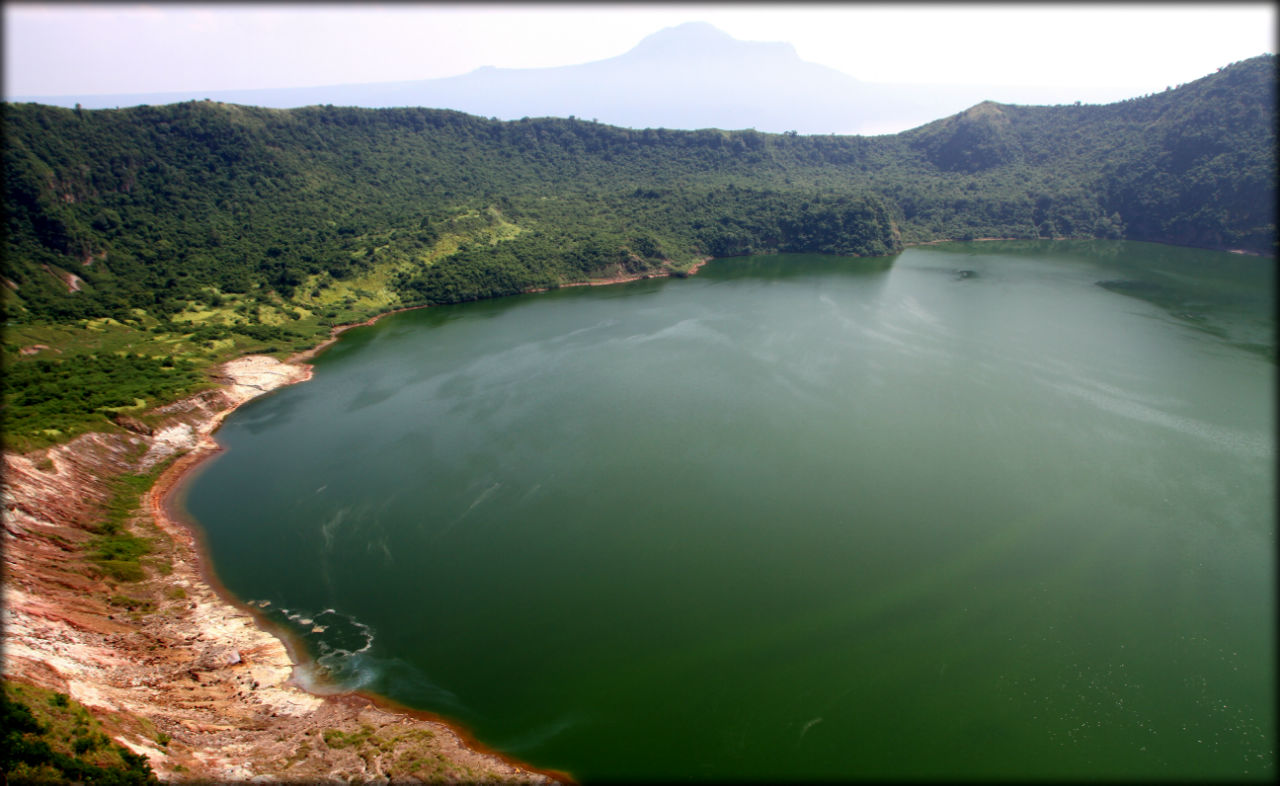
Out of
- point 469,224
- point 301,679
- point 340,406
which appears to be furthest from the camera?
point 469,224

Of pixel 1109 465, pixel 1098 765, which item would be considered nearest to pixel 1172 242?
pixel 1109 465

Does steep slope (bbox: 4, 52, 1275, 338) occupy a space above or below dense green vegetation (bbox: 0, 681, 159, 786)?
above

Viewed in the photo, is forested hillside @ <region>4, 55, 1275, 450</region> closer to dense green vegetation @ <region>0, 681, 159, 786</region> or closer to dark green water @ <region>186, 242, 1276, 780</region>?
dark green water @ <region>186, 242, 1276, 780</region>

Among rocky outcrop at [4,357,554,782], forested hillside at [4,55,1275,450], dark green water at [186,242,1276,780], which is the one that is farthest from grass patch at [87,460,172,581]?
forested hillside at [4,55,1275,450]

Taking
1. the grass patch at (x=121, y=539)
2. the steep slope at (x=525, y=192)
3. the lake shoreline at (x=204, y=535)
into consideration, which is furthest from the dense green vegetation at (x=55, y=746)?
the steep slope at (x=525, y=192)

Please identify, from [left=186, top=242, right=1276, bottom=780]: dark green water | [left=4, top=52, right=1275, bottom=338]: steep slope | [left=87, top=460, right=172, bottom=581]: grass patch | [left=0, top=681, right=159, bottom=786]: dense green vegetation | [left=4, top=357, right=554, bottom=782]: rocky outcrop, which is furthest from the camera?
[left=4, top=52, right=1275, bottom=338]: steep slope

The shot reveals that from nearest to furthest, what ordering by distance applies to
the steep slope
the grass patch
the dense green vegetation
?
the dense green vegetation, the grass patch, the steep slope

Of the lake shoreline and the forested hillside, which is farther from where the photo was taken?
the forested hillside

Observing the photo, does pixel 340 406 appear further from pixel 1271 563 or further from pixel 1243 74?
pixel 1243 74
